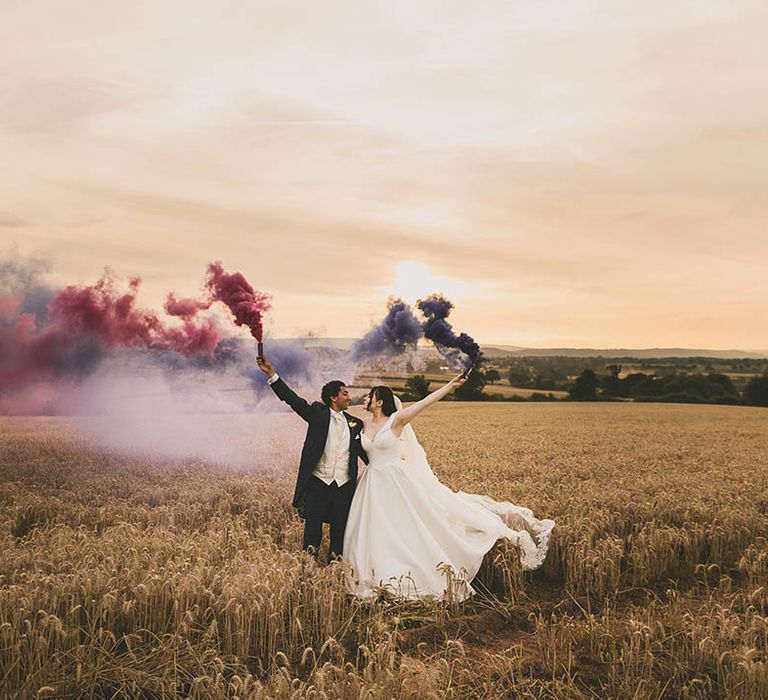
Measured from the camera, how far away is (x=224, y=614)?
7.48m

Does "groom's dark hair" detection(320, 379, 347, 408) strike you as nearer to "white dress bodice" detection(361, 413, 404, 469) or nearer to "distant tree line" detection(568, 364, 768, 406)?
"white dress bodice" detection(361, 413, 404, 469)

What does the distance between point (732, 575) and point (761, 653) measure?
4721 mm

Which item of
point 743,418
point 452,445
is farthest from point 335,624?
point 743,418

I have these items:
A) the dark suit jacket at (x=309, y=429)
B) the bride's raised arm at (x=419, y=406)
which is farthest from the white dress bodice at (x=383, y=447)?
the dark suit jacket at (x=309, y=429)

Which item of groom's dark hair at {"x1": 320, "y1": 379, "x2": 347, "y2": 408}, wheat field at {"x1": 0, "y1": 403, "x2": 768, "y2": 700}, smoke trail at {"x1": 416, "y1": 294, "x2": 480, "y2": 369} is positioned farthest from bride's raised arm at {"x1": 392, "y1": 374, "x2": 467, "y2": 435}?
wheat field at {"x1": 0, "y1": 403, "x2": 768, "y2": 700}

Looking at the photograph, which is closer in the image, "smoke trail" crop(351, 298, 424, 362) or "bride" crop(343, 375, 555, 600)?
"bride" crop(343, 375, 555, 600)

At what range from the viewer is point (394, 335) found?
40.9 feet

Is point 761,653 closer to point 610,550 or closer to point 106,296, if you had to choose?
point 610,550

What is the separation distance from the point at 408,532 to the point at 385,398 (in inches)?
74.9

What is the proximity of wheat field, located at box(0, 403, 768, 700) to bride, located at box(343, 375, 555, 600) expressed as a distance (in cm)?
34

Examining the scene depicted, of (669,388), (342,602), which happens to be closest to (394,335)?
(342,602)

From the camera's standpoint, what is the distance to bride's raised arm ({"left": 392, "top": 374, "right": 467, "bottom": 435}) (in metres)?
9.34

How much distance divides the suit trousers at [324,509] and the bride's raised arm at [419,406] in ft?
3.50

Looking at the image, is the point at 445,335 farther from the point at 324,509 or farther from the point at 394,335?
the point at 324,509
